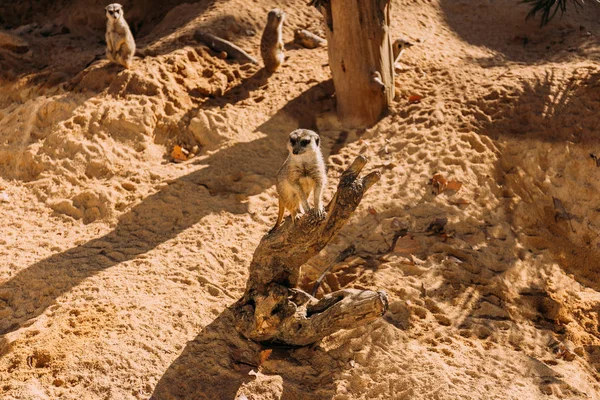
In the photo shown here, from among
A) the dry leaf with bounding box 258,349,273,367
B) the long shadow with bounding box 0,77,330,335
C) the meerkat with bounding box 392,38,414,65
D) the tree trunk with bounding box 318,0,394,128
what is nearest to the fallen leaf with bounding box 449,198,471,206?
the tree trunk with bounding box 318,0,394,128

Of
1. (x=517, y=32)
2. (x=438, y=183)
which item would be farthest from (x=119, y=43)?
(x=517, y=32)

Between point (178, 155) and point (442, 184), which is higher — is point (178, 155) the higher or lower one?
the higher one

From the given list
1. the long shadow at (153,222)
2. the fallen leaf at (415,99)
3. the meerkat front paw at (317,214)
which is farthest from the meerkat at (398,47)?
the meerkat front paw at (317,214)

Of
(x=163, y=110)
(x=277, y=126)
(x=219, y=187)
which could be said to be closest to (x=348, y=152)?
(x=277, y=126)

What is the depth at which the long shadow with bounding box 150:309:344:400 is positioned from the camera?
3.88 m

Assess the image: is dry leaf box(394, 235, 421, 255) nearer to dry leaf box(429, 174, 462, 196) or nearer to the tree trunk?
dry leaf box(429, 174, 462, 196)

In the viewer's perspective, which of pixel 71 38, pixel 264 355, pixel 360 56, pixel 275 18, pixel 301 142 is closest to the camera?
pixel 301 142

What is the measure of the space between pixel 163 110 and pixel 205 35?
1336 millimetres

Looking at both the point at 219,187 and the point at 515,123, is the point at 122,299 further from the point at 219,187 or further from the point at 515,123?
the point at 515,123

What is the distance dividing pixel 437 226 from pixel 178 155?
246cm

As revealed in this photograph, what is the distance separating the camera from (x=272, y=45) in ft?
23.4

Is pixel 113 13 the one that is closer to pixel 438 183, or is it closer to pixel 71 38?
pixel 71 38

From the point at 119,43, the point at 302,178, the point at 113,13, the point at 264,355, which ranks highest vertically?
the point at 113,13

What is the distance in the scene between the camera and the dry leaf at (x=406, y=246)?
5.06m
